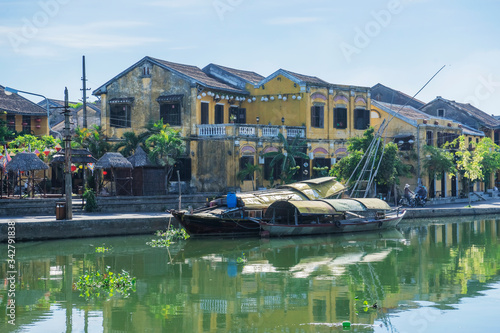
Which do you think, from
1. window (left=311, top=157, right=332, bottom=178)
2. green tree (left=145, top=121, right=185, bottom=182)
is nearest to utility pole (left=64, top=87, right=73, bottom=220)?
green tree (left=145, top=121, right=185, bottom=182)

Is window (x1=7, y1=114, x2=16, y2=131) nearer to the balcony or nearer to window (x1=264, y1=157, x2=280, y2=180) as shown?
the balcony

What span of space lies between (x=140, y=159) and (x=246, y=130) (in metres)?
6.02

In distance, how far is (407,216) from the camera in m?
32.0

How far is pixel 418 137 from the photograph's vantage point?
40594mm

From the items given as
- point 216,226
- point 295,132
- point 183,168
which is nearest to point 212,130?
point 183,168

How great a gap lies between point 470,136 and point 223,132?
22550mm

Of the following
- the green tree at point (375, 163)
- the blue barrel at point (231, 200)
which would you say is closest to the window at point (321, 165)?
the green tree at point (375, 163)

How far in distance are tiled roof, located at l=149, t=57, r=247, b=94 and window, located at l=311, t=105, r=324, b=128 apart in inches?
166

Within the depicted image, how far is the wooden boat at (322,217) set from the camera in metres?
24.7

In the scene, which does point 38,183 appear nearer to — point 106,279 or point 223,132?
point 223,132

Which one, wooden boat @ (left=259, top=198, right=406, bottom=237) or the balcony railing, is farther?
the balcony railing

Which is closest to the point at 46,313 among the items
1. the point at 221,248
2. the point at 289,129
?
the point at 221,248

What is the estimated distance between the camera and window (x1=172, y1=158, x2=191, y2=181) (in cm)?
3522

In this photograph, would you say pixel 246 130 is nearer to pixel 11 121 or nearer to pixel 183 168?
pixel 183 168
